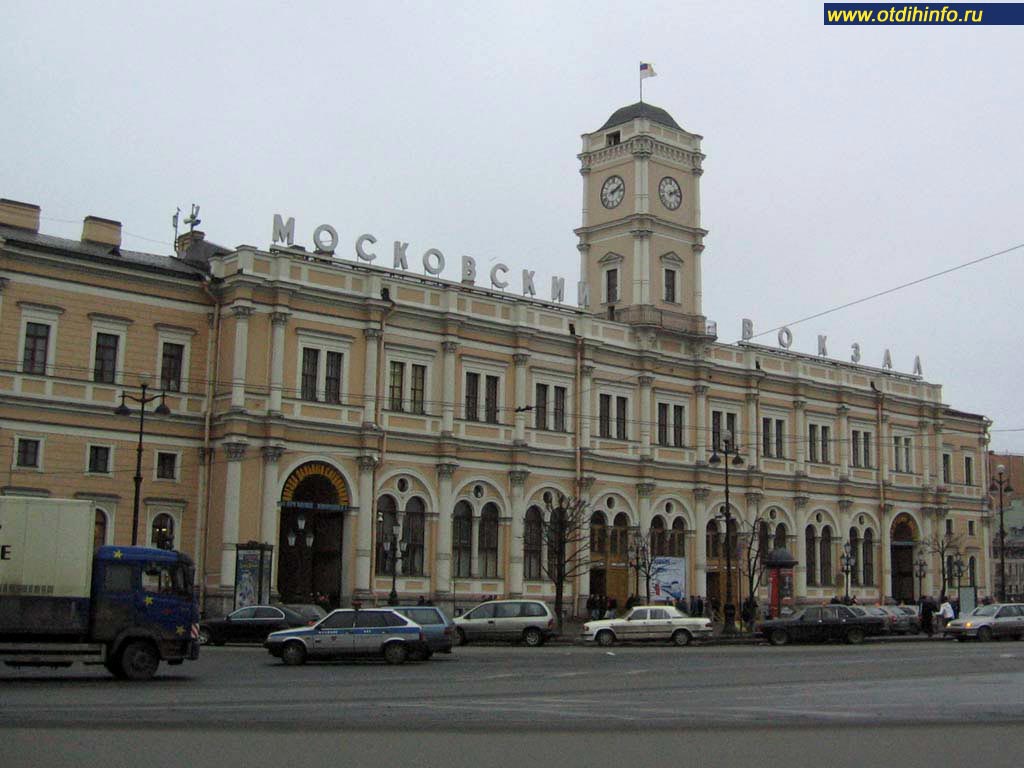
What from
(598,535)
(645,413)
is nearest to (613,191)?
(645,413)

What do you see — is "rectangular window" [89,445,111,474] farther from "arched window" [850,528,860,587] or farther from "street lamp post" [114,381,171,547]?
"arched window" [850,528,860,587]

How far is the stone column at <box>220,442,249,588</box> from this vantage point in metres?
47.2

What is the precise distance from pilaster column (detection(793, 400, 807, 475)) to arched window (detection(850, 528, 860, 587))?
6.29 m

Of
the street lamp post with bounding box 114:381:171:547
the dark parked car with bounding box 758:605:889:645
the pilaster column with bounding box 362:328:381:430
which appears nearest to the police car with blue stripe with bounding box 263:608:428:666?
the street lamp post with bounding box 114:381:171:547

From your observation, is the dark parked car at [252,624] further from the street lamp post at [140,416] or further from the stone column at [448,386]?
Answer: the stone column at [448,386]

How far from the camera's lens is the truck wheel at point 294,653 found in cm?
3047

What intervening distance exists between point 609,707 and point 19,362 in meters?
33.6

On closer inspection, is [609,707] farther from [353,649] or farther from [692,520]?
[692,520]

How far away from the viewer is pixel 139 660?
968 inches

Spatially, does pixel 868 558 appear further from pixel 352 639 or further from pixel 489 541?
pixel 352 639

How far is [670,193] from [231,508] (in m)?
31.8

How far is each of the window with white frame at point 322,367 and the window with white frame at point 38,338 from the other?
9.94 meters

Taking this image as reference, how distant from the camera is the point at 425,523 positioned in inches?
2124

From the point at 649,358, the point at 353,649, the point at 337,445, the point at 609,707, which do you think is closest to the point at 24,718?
the point at 609,707
